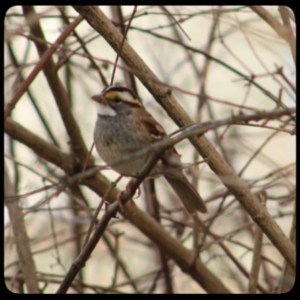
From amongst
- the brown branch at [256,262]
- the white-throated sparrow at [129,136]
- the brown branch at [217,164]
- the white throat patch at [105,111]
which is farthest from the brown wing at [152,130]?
the brown branch at [256,262]

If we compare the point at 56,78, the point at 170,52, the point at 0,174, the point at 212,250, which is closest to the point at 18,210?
the point at 0,174

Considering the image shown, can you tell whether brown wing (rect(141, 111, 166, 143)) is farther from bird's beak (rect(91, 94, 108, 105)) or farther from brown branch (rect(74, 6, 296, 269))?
brown branch (rect(74, 6, 296, 269))

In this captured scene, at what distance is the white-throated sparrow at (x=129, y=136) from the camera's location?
3.25 metres

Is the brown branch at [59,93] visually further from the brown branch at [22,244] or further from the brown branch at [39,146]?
the brown branch at [22,244]

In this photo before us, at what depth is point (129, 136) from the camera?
3.35 meters

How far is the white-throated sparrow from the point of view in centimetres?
325

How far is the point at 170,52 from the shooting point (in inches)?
207

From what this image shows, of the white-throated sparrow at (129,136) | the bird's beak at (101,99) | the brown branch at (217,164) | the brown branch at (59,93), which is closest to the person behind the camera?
the brown branch at (217,164)

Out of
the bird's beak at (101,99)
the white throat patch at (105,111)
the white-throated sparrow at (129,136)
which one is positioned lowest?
the white-throated sparrow at (129,136)

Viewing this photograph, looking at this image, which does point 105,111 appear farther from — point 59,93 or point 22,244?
point 22,244

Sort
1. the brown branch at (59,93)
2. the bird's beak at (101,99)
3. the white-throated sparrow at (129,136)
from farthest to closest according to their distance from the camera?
the brown branch at (59,93) < the bird's beak at (101,99) < the white-throated sparrow at (129,136)

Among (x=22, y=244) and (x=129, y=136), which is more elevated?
(x=129, y=136)

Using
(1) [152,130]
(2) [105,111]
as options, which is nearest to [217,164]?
(1) [152,130]
